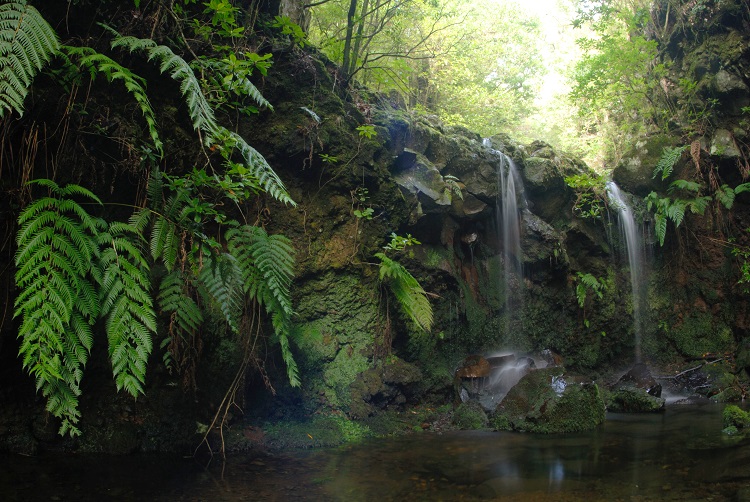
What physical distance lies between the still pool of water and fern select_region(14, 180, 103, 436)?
0.65 metres

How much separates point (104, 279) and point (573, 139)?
1481cm

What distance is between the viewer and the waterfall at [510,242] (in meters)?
8.03

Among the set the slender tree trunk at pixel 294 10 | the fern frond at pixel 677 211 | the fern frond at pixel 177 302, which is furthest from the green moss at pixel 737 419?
the slender tree trunk at pixel 294 10

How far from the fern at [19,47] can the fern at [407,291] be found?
3.46 meters

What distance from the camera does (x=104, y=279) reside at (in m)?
3.01

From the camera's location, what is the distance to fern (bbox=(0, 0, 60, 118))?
257 centimetres

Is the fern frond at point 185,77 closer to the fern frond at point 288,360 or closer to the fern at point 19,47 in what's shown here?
the fern at point 19,47

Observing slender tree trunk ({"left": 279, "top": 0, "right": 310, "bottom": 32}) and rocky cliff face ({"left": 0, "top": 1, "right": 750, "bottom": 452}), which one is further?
slender tree trunk ({"left": 279, "top": 0, "right": 310, "bottom": 32})

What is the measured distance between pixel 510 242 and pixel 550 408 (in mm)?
3384

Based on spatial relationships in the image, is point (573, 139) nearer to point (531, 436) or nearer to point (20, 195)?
point (531, 436)

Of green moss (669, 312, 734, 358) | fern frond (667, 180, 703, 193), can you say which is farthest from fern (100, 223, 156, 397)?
green moss (669, 312, 734, 358)

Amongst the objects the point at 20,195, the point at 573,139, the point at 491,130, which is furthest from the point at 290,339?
the point at 573,139

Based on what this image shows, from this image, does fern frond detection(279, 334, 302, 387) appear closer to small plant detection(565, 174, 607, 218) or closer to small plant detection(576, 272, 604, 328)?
small plant detection(576, 272, 604, 328)

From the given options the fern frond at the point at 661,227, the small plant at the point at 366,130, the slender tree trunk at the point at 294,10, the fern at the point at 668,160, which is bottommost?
the fern frond at the point at 661,227
